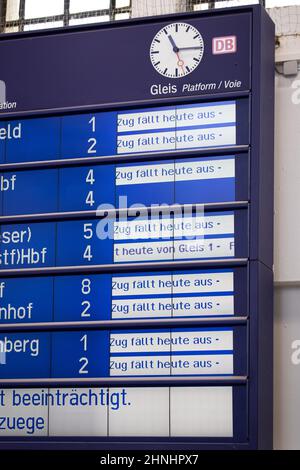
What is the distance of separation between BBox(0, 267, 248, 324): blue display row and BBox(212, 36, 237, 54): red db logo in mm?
891

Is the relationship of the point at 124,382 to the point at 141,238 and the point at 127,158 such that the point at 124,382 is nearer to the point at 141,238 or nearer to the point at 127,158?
the point at 141,238

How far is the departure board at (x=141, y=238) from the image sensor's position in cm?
400

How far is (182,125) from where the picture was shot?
421 cm

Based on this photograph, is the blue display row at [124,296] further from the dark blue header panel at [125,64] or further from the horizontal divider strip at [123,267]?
the dark blue header panel at [125,64]

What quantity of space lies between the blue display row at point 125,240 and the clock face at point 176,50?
0.62 metres

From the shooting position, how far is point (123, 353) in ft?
13.4

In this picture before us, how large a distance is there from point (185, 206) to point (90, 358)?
700 mm

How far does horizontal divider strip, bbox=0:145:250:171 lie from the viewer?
413cm

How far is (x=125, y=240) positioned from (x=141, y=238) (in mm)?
67

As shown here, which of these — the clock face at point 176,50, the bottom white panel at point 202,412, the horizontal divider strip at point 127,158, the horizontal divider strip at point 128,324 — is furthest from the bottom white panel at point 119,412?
the clock face at point 176,50

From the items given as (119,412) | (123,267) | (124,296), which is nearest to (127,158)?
(123,267)

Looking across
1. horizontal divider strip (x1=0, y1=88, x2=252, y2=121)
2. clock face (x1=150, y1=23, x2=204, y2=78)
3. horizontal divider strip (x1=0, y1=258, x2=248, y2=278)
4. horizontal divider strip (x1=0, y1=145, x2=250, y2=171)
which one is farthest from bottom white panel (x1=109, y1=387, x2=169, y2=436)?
clock face (x1=150, y1=23, x2=204, y2=78)

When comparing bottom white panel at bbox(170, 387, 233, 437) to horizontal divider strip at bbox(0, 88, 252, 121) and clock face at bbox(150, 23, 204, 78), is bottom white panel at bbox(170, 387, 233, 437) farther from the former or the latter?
clock face at bbox(150, 23, 204, 78)

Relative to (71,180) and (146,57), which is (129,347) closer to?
(71,180)
